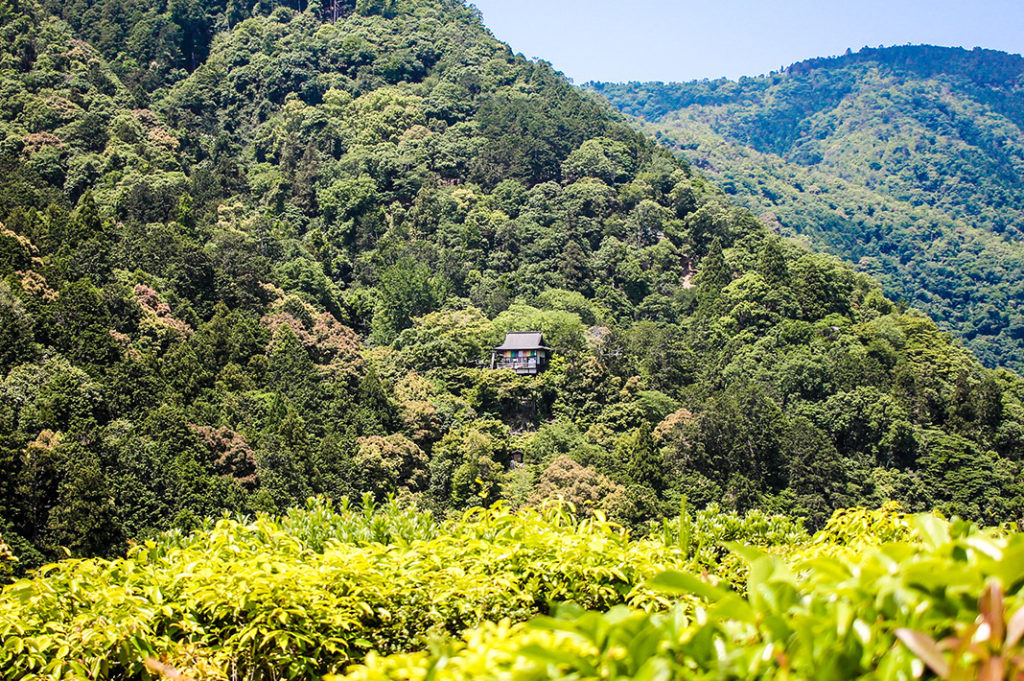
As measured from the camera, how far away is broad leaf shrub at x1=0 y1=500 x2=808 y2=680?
156 inches

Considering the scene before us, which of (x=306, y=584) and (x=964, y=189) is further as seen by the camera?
(x=964, y=189)

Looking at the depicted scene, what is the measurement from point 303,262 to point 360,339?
4.95 meters

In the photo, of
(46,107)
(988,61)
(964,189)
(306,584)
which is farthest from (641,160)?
(988,61)

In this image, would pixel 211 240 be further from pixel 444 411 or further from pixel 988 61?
pixel 988 61

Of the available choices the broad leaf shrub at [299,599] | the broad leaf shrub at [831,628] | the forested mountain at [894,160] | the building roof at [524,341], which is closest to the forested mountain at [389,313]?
the building roof at [524,341]

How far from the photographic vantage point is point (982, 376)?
1766 inches

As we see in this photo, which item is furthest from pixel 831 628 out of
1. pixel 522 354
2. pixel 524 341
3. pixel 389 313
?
pixel 389 313

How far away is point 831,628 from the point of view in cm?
199

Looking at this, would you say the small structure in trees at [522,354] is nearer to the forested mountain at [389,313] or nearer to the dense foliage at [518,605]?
the forested mountain at [389,313]

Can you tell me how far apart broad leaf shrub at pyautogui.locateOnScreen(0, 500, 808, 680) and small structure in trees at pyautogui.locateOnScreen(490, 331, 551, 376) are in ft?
128

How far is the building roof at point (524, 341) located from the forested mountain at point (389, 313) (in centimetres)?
109

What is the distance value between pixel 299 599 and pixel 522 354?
40.3 m

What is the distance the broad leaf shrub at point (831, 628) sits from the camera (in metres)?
1.83

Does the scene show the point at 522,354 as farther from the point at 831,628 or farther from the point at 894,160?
the point at 894,160
